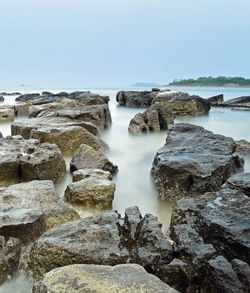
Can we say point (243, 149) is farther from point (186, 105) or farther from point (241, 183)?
point (186, 105)

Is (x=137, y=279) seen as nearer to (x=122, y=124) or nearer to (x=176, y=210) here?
(x=176, y=210)

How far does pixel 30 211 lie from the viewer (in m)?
3.91

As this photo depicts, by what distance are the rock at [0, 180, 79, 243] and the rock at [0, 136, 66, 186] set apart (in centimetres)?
81

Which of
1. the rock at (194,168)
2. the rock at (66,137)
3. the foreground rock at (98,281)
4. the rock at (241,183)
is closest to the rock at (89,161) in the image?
the rock at (194,168)

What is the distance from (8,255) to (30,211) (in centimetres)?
64

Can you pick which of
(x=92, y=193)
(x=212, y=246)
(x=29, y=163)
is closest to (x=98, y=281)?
(x=212, y=246)

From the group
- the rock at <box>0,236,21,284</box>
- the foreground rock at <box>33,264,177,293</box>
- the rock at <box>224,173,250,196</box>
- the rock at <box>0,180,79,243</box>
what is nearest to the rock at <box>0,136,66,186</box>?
the rock at <box>0,180,79,243</box>

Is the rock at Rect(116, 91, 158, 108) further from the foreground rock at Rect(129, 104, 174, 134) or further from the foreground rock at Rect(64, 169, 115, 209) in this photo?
the foreground rock at Rect(64, 169, 115, 209)

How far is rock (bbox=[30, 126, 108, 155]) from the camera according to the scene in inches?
316

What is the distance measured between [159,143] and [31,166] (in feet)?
15.9

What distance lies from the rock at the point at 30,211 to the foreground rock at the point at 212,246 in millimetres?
1265

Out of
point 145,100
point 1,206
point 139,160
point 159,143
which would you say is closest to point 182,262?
point 1,206

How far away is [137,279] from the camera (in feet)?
8.30

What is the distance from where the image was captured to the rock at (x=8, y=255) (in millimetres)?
3246
